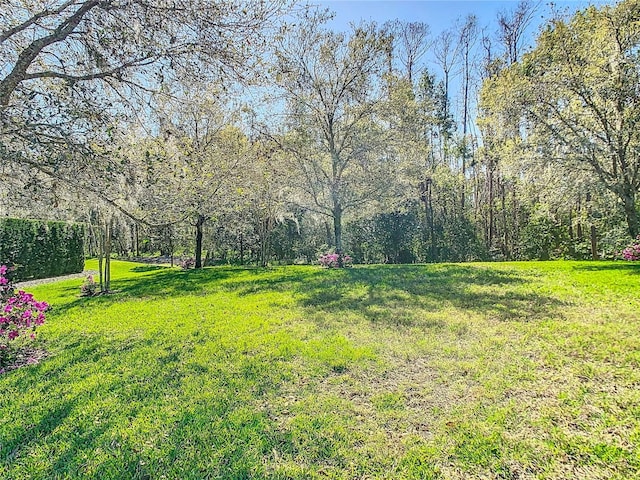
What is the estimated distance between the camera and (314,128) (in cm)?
1159

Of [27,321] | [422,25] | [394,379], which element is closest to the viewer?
[394,379]

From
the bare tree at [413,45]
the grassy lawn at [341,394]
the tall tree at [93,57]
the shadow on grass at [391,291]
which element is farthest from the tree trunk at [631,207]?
the bare tree at [413,45]

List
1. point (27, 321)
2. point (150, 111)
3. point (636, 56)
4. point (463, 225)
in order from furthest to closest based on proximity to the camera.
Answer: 1. point (463, 225)
2. point (636, 56)
3. point (150, 111)
4. point (27, 321)

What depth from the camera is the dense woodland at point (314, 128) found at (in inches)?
153

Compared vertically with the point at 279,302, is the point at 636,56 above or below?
above

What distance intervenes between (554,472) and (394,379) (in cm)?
135

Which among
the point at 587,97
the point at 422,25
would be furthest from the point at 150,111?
the point at 422,25

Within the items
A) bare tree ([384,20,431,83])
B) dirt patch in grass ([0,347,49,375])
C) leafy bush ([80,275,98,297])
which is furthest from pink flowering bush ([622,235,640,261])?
leafy bush ([80,275,98,297])

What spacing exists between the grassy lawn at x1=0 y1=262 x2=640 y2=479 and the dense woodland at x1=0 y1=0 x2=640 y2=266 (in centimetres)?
232

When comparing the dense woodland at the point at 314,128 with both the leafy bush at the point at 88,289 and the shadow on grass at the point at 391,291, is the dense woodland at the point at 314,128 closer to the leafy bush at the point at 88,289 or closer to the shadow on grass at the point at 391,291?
the leafy bush at the point at 88,289

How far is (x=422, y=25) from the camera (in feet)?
Answer: 63.8

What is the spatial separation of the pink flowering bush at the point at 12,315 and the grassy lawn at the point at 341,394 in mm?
498

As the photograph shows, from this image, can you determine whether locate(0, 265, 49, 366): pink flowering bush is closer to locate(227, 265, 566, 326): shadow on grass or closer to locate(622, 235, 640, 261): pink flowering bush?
locate(227, 265, 566, 326): shadow on grass

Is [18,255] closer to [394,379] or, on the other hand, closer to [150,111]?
[150,111]
